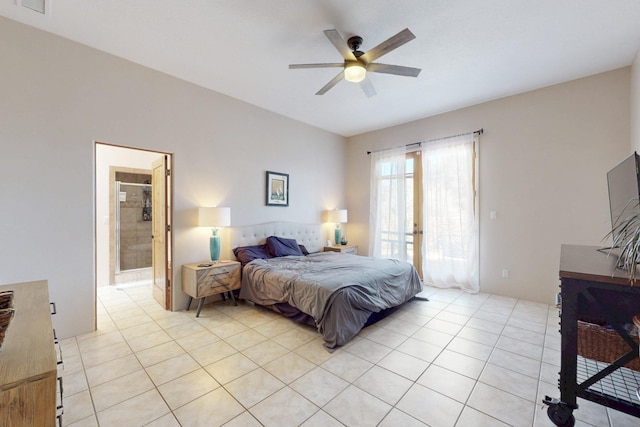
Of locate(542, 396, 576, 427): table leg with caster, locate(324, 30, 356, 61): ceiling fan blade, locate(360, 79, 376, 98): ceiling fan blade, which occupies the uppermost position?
locate(324, 30, 356, 61): ceiling fan blade

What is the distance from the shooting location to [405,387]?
1937 mm

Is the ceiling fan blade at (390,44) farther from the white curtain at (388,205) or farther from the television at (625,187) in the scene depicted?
the white curtain at (388,205)

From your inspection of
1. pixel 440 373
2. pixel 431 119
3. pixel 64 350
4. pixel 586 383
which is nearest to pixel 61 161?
pixel 64 350

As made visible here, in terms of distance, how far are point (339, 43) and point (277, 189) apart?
9.02 ft

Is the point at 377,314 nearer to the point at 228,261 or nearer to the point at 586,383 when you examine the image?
the point at 586,383

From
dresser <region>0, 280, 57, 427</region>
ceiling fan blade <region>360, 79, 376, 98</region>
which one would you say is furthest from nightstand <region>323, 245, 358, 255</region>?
dresser <region>0, 280, 57, 427</region>

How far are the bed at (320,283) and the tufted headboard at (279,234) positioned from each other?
0.02 metres

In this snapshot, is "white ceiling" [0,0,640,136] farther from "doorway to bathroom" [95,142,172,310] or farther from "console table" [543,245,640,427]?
"console table" [543,245,640,427]

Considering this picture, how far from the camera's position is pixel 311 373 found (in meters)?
2.10

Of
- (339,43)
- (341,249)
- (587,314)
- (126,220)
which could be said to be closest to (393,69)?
(339,43)

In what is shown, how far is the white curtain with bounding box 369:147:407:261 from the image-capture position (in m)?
4.99

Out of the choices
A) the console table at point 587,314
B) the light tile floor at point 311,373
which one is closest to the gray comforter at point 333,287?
the light tile floor at point 311,373

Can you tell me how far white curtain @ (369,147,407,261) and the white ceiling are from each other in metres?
1.59

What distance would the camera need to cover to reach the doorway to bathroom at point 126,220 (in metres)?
3.99
